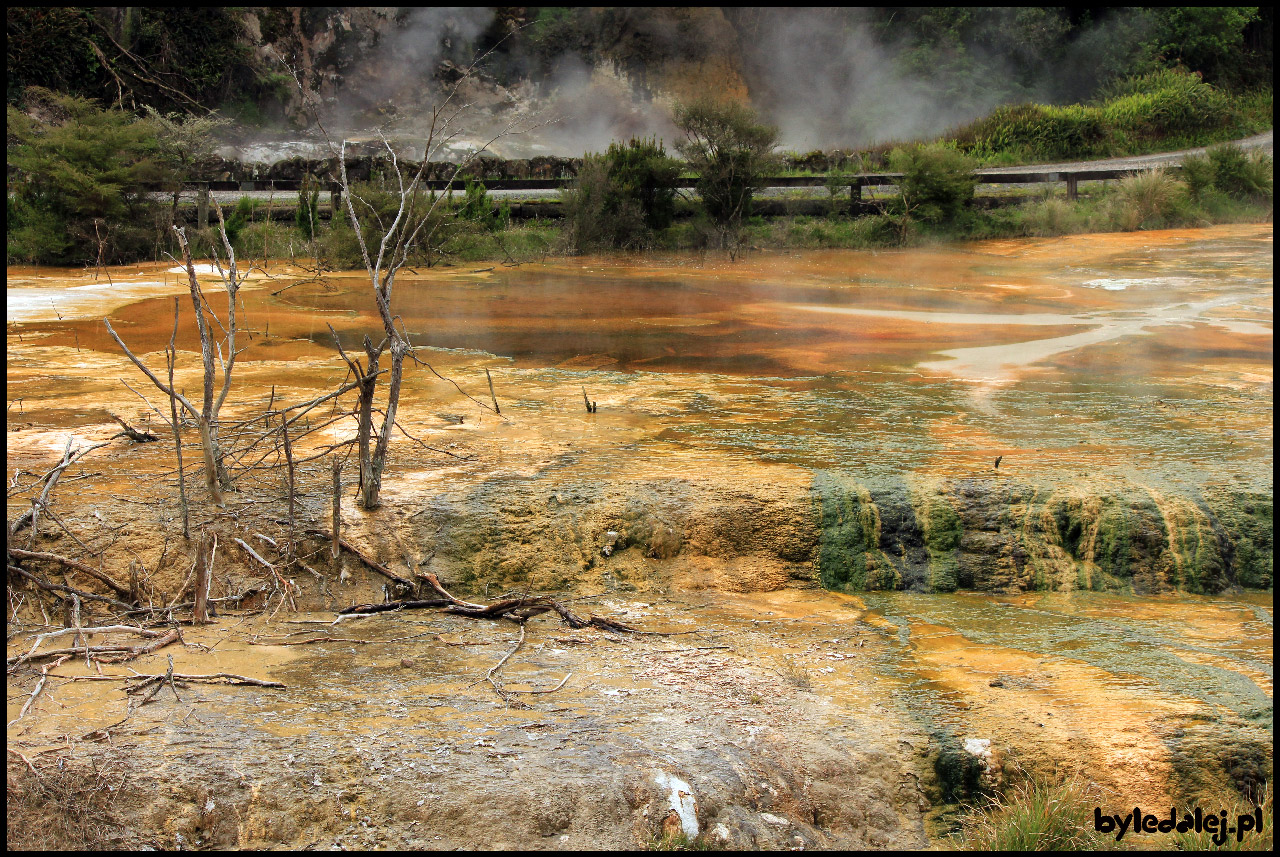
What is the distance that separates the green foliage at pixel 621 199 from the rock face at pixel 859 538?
1243 cm

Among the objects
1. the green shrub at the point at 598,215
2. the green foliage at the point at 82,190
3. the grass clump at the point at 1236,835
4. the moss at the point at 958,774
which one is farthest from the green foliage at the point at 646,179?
the grass clump at the point at 1236,835

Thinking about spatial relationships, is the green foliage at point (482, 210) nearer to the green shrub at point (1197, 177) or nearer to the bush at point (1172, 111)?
the green shrub at point (1197, 177)

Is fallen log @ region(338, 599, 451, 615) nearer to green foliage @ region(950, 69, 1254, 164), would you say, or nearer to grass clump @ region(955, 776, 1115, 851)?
grass clump @ region(955, 776, 1115, 851)

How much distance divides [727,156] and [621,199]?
1868 mm

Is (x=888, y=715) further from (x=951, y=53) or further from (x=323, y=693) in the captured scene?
(x=951, y=53)

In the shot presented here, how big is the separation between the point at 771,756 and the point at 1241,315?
8.14m

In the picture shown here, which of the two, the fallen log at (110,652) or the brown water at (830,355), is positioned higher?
the brown water at (830,355)

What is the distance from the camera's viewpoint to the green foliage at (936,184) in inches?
703

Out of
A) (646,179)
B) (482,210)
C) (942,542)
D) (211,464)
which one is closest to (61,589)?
(211,464)

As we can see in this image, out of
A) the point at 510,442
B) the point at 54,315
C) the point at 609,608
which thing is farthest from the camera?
the point at 54,315

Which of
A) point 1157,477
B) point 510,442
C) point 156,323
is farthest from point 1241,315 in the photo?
point 156,323

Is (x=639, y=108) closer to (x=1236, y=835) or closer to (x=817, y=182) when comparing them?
Result: (x=817, y=182)

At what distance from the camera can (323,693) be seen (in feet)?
12.3

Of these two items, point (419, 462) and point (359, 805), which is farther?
point (419, 462)
